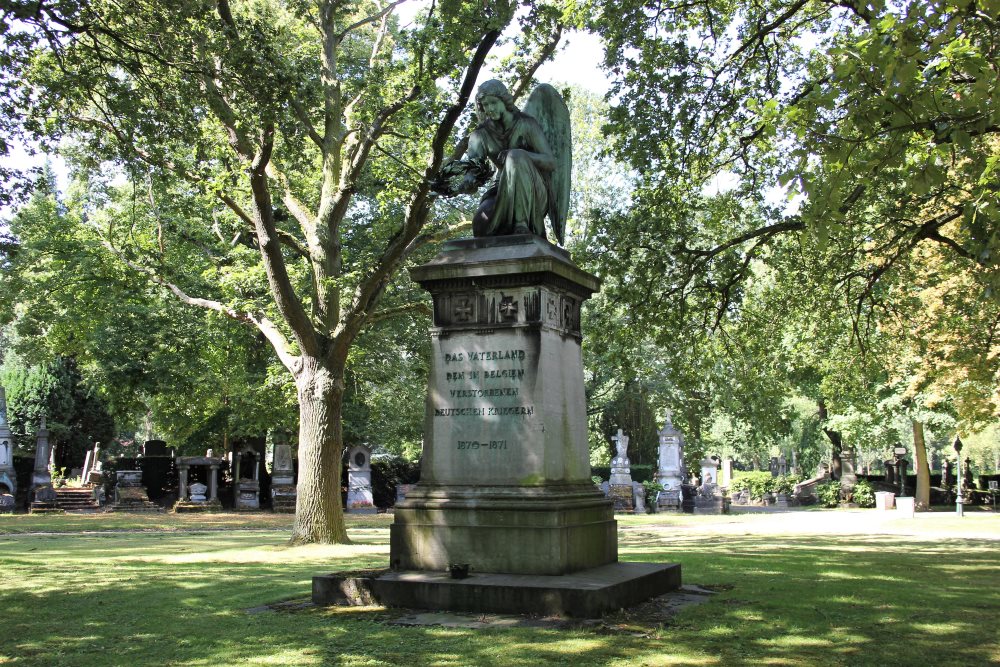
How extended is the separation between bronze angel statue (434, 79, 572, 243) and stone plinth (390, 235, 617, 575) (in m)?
0.44

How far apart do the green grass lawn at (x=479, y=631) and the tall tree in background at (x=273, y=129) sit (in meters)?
4.34

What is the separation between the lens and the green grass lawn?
19.5ft

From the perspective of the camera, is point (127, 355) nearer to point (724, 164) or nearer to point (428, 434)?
point (724, 164)

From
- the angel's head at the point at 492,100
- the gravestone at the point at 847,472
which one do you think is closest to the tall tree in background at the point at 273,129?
the angel's head at the point at 492,100

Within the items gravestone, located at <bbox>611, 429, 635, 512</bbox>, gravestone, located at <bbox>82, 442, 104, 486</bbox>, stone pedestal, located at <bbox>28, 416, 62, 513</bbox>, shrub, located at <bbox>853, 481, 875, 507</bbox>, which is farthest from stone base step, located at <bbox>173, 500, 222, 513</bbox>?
shrub, located at <bbox>853, 481, 875, 507</bbox>

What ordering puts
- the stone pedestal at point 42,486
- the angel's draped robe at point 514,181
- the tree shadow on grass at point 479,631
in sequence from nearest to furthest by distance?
the tree shadow on grass at point 479,631 < the angel's draped robe at point 514,181 < the stone pedestal at point 42,486

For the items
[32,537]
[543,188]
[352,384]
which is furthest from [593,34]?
[352,384]

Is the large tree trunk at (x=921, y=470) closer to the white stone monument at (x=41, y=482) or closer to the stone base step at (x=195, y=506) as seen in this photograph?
the stone base step at (x=195, y=506)

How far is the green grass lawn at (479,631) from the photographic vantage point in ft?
19.5

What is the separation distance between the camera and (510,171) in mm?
9148

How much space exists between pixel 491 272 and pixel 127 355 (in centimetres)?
2824

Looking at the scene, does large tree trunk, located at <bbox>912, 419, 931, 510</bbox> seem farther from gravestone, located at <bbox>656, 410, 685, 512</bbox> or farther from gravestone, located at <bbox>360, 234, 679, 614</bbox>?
gravestone, located at <bbox>360, 234, 679, 614</bbox>

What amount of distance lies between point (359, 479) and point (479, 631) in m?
31.3

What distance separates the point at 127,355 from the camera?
3316cm
